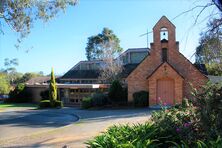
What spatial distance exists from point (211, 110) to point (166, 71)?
26.2 meters

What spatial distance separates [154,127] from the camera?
905 centimetres

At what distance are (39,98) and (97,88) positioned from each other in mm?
12836

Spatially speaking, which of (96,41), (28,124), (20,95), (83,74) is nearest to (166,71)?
(28,124)

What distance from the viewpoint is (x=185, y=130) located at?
25.6 feet

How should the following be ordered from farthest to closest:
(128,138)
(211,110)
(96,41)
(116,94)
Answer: (96,41)
(116,94)
(128,138)
(211,110)

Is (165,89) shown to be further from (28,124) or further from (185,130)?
(185,130)

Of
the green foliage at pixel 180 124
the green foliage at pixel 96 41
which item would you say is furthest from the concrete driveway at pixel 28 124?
the green foliage at pixel 96 41

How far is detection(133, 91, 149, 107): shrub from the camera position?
1334 inches

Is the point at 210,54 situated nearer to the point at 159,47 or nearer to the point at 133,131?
the point at 133,131

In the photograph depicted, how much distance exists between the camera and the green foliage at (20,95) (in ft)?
181

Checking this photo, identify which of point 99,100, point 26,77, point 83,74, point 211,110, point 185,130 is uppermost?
point 26,77

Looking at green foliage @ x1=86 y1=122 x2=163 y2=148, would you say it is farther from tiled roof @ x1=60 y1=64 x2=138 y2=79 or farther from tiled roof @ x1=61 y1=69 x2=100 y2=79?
tiled roof @ x1=61 y1=69 x2=100 y2=79

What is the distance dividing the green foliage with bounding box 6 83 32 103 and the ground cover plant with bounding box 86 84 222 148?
4811cm

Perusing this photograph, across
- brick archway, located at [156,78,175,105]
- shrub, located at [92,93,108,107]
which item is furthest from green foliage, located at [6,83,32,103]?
brick archway, located at [156,78,175,105]
